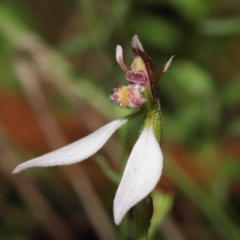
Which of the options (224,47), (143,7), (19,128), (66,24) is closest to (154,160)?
(224,47)

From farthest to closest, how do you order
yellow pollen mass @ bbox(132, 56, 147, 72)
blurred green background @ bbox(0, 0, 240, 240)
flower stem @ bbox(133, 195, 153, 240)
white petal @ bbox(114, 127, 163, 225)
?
blurred green background @ bbox(0, 0, 240, 240)
yellow pollen mass @ bbox(132, 56, 147, 72)
flower stem @ bbox(133, 195, 153, 240)
white petal @ bbox(114, 127, 163, 225)

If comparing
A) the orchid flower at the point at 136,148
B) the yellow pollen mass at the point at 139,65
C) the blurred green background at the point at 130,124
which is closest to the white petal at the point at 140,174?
the orchid flower at the point at 136,148

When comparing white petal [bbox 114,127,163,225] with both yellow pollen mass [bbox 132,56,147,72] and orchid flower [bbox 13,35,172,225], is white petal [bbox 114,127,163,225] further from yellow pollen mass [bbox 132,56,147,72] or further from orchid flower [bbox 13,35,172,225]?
yellow pollen mass [bbox 132,56,147,72]

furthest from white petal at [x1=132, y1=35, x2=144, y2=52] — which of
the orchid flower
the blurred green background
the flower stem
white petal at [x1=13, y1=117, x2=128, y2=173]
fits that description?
the blurred green background

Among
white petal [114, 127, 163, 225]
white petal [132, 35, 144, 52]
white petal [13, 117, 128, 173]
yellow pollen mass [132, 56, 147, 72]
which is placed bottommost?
white petal [114, 127, 163, 225]

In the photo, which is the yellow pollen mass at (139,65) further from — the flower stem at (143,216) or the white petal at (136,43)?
the flower stem at (143,216)

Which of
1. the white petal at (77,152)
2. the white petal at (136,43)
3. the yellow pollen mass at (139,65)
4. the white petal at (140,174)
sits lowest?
the white petal at (140,174)

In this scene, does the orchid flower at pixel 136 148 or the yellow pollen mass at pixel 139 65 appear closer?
the orchid flower at pixel 136 148
